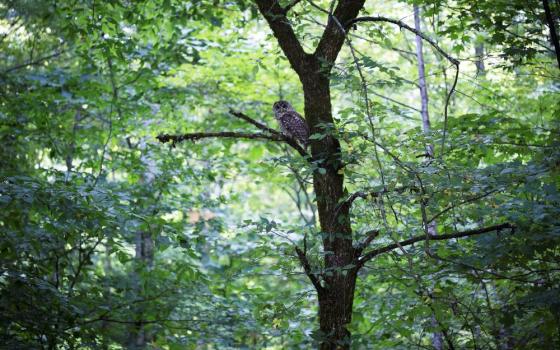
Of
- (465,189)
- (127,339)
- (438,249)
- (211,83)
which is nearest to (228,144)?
(211,83)

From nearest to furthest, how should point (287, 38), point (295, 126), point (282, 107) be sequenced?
point (287, 38) < point (295, 126) < point (282, 107)

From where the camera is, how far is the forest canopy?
118 inches

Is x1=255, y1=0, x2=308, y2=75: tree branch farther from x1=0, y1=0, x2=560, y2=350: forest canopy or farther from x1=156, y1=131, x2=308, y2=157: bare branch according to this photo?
x1=156, y1=131, x2=308, y2=157: bare branch

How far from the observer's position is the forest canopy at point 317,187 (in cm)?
299

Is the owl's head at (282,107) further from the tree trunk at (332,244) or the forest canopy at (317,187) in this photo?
the tree trunk at (332,244)

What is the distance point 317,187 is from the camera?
3436 mm

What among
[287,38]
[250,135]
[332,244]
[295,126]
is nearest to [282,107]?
[295,126]

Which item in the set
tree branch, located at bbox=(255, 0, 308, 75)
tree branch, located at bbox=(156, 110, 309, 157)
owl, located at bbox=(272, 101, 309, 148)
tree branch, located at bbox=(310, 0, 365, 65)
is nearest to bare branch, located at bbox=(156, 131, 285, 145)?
tree branch, located at bbox=(156, 110, 309, 157)

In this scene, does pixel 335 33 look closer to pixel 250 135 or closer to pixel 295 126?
pixel 295 126

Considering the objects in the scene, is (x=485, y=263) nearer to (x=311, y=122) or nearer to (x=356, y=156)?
(x=356, y=156)

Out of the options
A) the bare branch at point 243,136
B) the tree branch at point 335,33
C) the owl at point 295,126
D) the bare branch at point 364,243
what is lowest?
the bare branch at point 364,243

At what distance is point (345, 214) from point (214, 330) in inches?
103

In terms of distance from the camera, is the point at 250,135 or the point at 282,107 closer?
the point at 250,135

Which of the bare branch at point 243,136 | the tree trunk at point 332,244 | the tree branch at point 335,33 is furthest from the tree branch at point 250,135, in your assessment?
the tree branch at point 335,33
